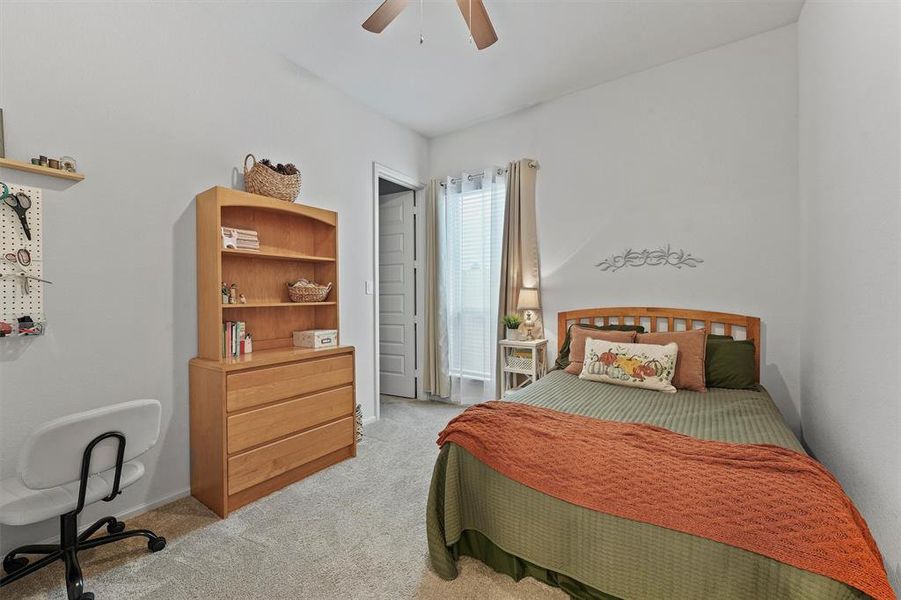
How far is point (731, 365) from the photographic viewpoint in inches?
102

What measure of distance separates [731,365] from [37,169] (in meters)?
3.91

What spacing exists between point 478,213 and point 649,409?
259 cm

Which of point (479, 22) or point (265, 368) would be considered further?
point (265, 368)

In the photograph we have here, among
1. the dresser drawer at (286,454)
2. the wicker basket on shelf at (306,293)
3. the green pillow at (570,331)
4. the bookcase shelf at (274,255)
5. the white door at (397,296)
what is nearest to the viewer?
the dresser drawer at (286,454)

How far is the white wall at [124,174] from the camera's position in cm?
186

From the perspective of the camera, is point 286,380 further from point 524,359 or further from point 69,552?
point 524,359

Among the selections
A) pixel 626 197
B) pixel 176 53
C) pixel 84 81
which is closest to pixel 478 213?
pixel 626 197

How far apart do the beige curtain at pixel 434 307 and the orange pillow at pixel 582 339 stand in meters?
1.56

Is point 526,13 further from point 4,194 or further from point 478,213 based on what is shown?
point 4,194

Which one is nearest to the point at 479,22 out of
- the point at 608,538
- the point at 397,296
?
the point at 608,538

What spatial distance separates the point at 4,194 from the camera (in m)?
1.74

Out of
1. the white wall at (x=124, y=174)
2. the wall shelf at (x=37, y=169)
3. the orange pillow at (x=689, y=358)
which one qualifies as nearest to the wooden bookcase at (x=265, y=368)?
the white wall at (x=124, y=174)

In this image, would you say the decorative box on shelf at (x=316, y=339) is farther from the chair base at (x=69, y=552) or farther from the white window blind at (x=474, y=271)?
the white window blind at (x=474, y=271)

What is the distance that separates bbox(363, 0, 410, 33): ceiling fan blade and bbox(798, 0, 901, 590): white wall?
2.00 meters
